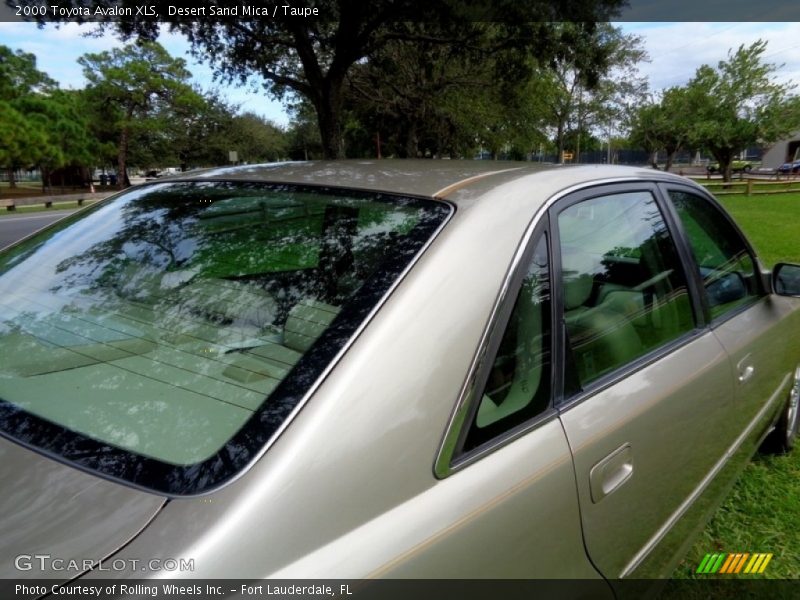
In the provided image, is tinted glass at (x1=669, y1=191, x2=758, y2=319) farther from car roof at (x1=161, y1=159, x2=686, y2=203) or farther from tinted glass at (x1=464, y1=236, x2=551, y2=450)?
tinted glass at (x1=464, y1=236, x2=551, y2=450)

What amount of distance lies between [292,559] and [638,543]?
1119mm

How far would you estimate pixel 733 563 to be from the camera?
7.75ft

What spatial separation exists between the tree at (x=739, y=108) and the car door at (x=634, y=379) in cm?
3490

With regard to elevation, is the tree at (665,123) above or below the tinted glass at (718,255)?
above

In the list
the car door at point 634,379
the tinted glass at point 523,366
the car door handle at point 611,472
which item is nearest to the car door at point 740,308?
the car door at point 634,379

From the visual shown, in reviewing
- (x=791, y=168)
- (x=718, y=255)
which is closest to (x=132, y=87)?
(x=718, y=255)

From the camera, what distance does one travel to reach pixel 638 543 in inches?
60.9

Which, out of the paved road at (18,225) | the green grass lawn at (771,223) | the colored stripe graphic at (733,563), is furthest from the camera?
the paved road at (18,225)

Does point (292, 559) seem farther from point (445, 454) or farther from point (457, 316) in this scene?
point (457, 316)

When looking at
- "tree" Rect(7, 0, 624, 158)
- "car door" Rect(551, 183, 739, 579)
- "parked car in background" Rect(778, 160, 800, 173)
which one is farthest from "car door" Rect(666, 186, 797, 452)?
"parked car in background" Rect(778, 160, 800, 173)

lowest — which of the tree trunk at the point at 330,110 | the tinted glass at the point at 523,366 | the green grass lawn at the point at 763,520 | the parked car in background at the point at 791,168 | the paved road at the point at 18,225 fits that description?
the green grass lawn at the point at 763,520

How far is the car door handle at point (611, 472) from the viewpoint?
132cm

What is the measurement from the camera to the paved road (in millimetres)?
12844

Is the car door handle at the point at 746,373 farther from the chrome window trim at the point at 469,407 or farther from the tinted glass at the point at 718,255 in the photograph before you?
the chrome window trim at the point at 469,407
